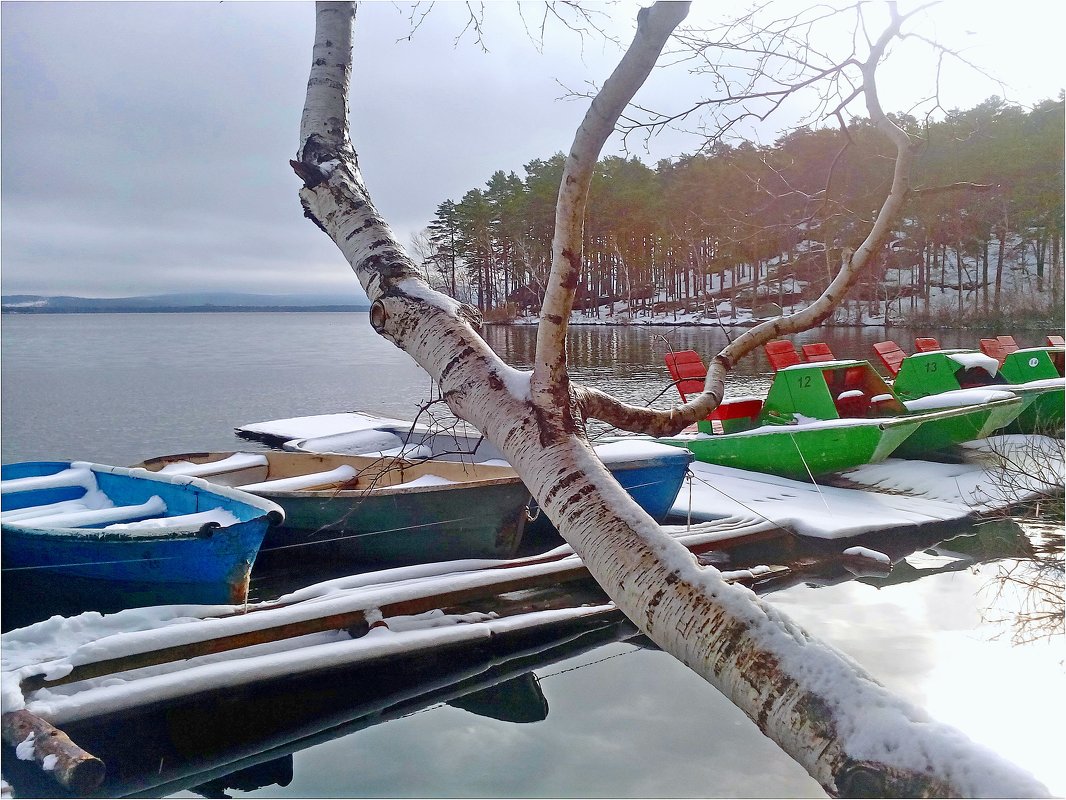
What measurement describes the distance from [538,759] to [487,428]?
10.1ft

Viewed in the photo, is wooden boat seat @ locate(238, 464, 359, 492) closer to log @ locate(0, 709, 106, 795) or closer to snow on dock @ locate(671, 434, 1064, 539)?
snow on dock @ locate(671, 434, 1064, 539)

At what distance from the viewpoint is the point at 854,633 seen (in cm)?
632

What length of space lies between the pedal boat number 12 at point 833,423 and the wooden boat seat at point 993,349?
5779 millimetres

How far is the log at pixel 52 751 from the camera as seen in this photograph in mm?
3654

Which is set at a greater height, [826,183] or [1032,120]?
[1032,120]

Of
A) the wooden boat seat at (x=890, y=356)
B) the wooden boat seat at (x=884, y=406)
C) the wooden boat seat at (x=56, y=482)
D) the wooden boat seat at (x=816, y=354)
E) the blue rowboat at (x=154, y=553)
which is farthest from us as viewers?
the wooden boat seat at (x=890, y=356)

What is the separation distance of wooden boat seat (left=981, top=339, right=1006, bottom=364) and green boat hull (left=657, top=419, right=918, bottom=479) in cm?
762

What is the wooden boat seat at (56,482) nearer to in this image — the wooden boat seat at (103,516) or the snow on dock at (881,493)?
the wooden boat seat at (103,516)

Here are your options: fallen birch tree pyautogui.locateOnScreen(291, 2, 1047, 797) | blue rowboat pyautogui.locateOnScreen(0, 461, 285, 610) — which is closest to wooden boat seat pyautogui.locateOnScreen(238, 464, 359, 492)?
blue rowboat pyautogui.locateOnScreen(0, 461, 285, 610)

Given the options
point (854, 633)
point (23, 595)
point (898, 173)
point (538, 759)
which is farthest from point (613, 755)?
point (23, 595)

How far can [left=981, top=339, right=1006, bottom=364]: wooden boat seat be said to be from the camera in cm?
1681

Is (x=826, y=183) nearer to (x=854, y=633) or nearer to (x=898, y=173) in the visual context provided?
(x=898, y=173)

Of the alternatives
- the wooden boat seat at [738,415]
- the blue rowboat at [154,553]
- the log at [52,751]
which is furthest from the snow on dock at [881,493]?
the log at [52,751]

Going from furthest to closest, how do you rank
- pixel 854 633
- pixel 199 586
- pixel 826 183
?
pixel 854 633 → pixel 199 586 → pixel 826 183
